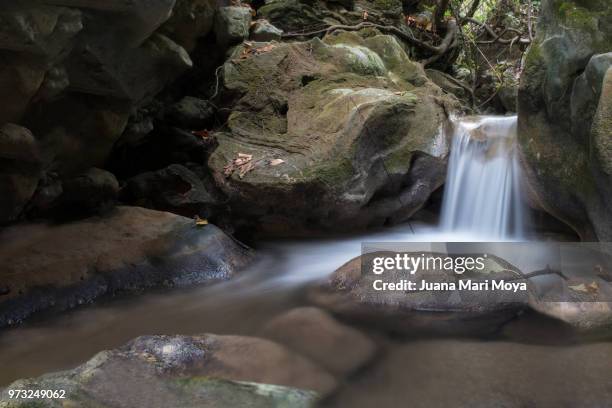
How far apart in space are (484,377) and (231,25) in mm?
5453

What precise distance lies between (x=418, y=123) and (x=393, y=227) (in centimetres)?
131

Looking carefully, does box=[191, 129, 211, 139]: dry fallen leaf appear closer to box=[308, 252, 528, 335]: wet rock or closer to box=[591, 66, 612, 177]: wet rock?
box=[308, 252, 528, 335]: wet rock

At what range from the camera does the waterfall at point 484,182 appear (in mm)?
5676

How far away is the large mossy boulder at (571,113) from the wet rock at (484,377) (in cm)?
156

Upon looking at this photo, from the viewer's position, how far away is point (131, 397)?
2.33m

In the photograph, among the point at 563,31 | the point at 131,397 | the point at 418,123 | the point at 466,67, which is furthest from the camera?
the point at 466,67

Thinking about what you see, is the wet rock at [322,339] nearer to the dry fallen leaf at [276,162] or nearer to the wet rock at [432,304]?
the wet rock at [432,304]

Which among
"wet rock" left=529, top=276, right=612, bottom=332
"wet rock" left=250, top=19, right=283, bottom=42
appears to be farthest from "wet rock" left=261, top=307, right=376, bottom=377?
"wet rock" left=250, top=19, right=283, bottom=42

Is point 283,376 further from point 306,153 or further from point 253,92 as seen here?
point 253,92

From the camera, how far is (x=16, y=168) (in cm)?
389

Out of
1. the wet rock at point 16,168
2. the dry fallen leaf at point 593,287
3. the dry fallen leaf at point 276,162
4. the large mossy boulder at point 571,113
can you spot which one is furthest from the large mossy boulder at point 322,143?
the dry fallen leaf at point 593,287

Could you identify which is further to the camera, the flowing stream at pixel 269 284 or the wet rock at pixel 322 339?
the flowing stream at pixel 269 284

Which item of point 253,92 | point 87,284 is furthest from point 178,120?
point 87,284

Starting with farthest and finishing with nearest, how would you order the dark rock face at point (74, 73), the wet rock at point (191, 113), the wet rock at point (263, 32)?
the wet rock at point (263, 32)
the wet rock at point (191, 113)
the dark rock face at point (74, 73)
